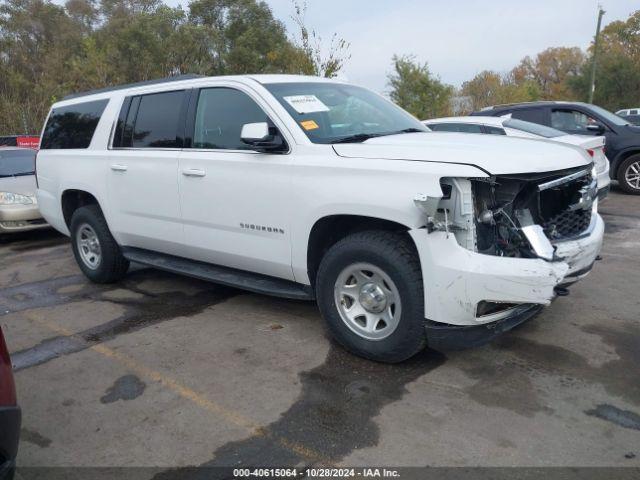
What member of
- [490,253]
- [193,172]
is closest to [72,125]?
[193,172]

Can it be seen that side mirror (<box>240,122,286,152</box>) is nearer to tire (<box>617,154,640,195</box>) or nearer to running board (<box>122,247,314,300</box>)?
running board (<box>122,247,314,300</box>)

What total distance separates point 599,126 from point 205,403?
29.3 ft

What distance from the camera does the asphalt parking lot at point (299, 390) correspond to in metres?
2.93

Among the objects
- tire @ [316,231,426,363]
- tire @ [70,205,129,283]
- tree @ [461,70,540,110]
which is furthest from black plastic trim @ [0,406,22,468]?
tree @ [461,70,540,110]

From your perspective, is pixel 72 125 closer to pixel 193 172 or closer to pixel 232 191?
pixel 193 172

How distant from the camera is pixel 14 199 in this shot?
28.8 ft

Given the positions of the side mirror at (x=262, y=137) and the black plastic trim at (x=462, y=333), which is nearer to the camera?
the black plastic trim at (x=462, y=333)

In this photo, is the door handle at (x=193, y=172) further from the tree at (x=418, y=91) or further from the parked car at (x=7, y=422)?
the tree at (x=418, y=91)

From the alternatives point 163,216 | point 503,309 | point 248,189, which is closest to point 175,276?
point 163,216

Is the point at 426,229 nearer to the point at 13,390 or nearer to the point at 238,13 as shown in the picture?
the point at 13,390

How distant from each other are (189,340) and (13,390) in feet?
6.94

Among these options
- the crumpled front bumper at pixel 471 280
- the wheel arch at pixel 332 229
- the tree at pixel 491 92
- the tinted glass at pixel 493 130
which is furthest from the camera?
the tree at pixel 491 92

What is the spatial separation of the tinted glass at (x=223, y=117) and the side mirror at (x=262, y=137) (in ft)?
0.61

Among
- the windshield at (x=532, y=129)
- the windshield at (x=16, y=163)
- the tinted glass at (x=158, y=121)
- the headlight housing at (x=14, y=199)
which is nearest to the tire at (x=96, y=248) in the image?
the tinted glass at (x=158, y=121)
